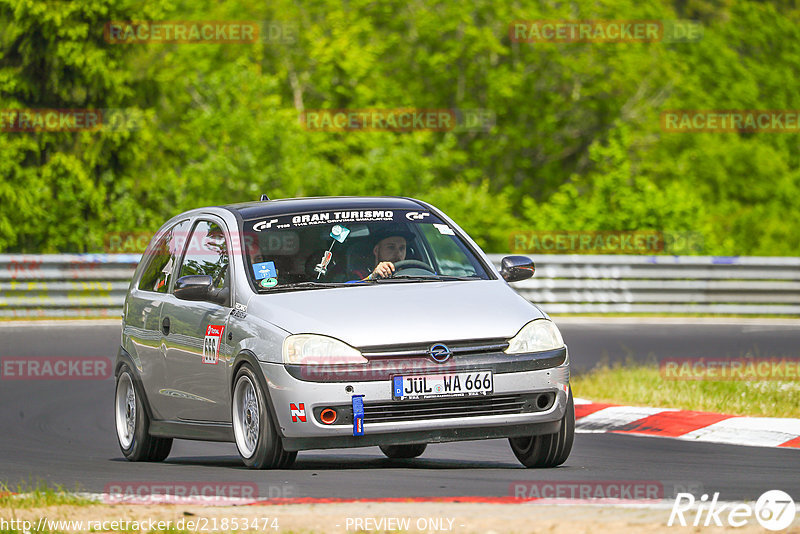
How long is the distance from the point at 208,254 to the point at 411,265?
4.46 ft

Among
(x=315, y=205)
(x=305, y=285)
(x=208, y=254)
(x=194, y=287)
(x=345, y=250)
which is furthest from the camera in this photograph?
(x=208, y=254)

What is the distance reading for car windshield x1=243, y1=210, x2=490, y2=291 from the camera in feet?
30.6

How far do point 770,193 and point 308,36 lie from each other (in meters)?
21.2

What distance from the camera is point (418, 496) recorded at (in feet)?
24.3

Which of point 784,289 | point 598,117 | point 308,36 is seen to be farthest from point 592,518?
point 598,117

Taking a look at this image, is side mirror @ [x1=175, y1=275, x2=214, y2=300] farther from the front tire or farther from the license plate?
the license plate

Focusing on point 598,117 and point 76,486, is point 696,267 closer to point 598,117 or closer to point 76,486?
point 76,486

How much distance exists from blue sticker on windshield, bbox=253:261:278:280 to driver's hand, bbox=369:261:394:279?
0.59 metres

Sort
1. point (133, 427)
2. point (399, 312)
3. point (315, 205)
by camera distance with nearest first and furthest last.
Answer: point (399, 312), point (315, 205), point (133, 427)

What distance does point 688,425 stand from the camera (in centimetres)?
1139

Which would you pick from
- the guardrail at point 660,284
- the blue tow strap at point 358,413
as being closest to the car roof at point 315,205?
the blue tow strap at point 358,413

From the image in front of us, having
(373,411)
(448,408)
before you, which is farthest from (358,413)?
(448,408)

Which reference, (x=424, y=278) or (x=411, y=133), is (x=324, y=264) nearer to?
(x=424, y=278)

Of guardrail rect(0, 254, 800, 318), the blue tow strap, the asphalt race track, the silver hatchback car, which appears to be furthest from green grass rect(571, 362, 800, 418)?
guardrail rect(0, 254, 800, 318)
